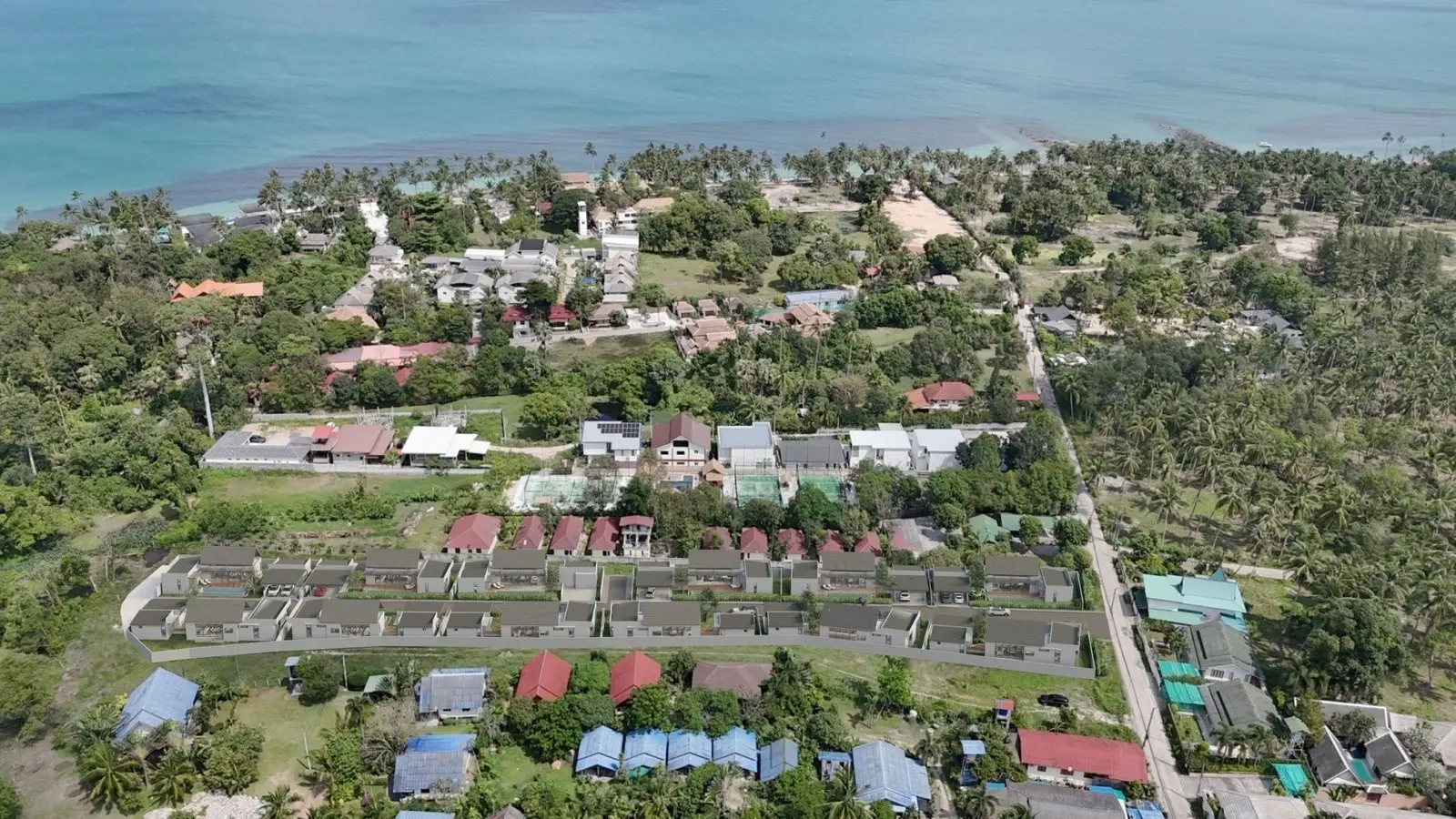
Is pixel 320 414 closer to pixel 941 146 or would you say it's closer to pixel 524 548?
pixel 524 548

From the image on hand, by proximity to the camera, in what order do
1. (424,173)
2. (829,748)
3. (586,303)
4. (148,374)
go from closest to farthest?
(829,748)
(148,374)
(586,303)
(424,173)

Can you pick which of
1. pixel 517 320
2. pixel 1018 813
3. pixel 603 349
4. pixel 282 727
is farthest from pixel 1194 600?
pixel 517 320

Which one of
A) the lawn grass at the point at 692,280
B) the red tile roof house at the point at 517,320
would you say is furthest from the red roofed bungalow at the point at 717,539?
the lawn grass at the point at 692,280

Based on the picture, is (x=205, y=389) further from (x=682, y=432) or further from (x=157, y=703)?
(x=682, y=432)

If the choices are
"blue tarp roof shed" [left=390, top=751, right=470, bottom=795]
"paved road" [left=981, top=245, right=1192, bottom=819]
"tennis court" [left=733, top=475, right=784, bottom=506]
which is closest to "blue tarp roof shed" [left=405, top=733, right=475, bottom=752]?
"blue tarp roof shed" [left=390, top=751, right=470, bottom=795]

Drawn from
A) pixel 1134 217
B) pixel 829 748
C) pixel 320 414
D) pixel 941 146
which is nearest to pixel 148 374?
pixel 320 414

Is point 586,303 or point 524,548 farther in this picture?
point 586,303
